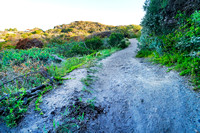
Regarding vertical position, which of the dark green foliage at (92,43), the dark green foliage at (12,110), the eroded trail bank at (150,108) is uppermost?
the dark green foliage at (92,43)

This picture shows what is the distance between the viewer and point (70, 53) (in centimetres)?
685

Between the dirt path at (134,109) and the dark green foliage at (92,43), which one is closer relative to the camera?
the dirt path at (134,109)

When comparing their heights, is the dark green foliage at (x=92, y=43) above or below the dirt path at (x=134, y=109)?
above

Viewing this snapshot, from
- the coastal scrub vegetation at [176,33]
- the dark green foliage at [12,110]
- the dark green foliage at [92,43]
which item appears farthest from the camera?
the dark green foliage at [92,43]

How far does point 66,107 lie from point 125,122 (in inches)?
37.5

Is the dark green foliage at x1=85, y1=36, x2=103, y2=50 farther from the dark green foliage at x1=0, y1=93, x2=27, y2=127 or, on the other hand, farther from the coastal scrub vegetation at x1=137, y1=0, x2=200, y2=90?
the dark green foliage at x1=0, y1=93, x2=27, y2=127

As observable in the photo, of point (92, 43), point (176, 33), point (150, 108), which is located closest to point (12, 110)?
point (150, 108)

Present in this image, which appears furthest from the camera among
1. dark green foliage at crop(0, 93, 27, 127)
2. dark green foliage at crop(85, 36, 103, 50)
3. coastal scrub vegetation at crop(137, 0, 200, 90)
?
dark green foliage at crop(85, 36, 103, 50)

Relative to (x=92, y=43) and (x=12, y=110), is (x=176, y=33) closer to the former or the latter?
(x=12, y=110)

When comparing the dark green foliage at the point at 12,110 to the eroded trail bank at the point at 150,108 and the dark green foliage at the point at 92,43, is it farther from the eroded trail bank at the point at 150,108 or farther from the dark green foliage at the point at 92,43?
the dark green foliage at the point at 92,43

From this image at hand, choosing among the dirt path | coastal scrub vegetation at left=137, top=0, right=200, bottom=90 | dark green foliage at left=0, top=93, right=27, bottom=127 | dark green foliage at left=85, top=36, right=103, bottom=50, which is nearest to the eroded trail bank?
the dirt path

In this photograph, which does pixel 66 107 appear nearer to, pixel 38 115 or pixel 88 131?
pixel 38 115

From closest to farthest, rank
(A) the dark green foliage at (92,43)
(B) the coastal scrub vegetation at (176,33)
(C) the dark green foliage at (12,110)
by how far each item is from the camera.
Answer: (C) the dark green foliage at (12,110), (B) the coastal scrub vegetation at (176,33), (A) the dark green foliage at (92,43)

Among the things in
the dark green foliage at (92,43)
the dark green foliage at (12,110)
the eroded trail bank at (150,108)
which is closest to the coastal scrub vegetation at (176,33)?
the eroded trail bank at (150,108)
